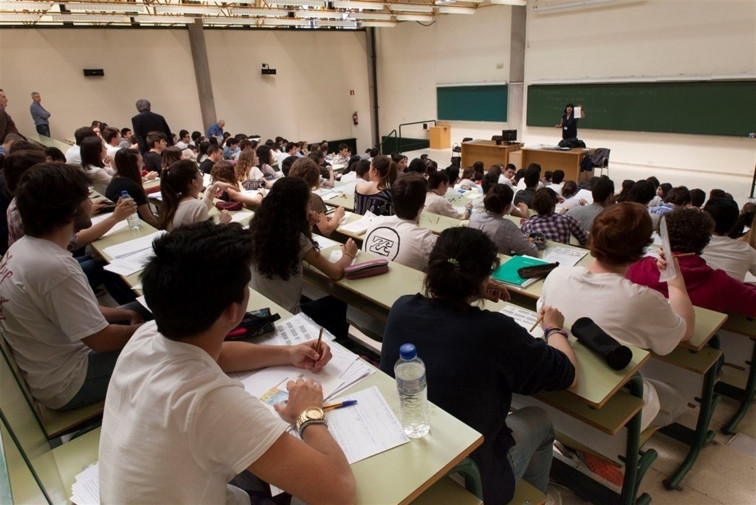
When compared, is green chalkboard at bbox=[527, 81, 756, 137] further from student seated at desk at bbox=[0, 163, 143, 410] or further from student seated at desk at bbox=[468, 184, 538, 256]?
A: student seated at desk at bbox=[0, 163, 143, 410]

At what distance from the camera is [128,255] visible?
108 inches

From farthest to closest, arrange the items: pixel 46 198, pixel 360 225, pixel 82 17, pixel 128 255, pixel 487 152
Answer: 1. pixel 487 152
2. pixel 82 17
3. pixel 360 225
4. pixel 128 255
5. pixel 46 198

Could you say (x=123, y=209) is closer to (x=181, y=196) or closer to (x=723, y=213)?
(x=181, y=196)

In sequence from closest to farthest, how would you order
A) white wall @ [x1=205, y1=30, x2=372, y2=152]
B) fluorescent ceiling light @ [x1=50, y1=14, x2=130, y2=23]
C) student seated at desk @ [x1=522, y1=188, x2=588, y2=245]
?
1. student seated at desk @ [x1=522, y1=188, x2=588, y2=245]
2. fluorescent ceiling light @ [x1=50, y1=14, x2=130, y2=23]
3. white wall @ [x1=205, y1=30, x2=372, y2=152]

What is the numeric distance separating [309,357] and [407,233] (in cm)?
145

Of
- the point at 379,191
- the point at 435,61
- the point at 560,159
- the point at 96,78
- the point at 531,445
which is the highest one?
the point at 435,61

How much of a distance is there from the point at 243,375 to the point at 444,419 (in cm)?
65

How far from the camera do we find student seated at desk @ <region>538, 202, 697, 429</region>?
5.67 feet

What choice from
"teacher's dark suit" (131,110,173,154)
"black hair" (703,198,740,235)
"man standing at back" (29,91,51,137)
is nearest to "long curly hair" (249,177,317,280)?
"black hair" (703,198,740,235)

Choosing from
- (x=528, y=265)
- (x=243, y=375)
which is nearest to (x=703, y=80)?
(x=528, y=265)

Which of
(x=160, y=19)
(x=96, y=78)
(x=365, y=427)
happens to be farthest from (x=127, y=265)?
(x=96, y=78)

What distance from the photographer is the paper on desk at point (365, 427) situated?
1.17 meters

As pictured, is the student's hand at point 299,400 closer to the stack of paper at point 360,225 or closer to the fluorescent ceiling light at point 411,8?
the stack of paper at point 360,225

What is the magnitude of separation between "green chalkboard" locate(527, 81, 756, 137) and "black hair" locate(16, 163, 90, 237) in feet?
32.4
